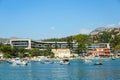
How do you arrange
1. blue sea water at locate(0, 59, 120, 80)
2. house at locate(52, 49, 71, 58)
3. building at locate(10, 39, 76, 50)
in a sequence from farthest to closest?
1. building at locate(10, 39, 76, 50)
2. house at locate(52, 49, 71, 58)
3. blue sea water at locate(0, 59, 120, 80)

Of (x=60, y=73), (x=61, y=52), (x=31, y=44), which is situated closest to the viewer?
(x=60, y=73)

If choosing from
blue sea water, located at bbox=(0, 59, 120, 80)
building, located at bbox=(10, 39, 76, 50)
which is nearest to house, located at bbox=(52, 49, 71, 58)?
building, located at bbox=(10, 39, 76, 50)

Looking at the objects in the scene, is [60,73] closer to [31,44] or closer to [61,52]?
[61,52]

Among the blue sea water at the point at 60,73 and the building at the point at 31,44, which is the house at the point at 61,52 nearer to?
the building at the point at 31,44

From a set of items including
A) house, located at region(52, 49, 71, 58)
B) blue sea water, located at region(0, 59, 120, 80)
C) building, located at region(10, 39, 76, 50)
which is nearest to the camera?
blue sea water, located at region(0, 59, 120, 80)

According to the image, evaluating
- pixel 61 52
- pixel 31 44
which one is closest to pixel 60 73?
pixel 61 52

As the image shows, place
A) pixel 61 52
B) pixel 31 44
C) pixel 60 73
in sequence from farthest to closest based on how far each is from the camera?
pixel 31 44, pixel 61 52, pixel 60 73

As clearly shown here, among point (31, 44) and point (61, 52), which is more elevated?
point (31, 44)

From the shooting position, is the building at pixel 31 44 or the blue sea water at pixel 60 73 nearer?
the blue sea water at pixel 60 73

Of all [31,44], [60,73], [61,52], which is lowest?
[60,73]

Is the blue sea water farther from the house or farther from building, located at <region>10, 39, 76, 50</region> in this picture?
building, located at <region>10, 39, 76, 50</region>

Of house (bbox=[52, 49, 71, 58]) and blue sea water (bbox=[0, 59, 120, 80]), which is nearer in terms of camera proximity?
blue sea water (bbox=[0, 59, 120, 80])

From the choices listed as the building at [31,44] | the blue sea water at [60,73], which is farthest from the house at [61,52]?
the blue sea water at [60,73]

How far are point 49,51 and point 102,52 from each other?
97.5 ft
